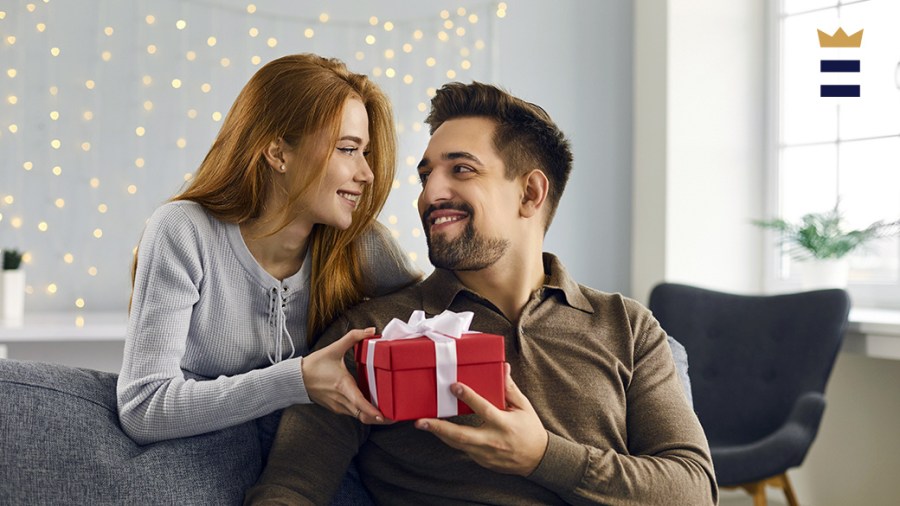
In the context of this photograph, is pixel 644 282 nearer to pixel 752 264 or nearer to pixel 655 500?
pixel 752 264

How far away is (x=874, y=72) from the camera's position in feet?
11.7

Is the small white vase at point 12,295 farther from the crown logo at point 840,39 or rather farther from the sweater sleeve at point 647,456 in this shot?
the crown logo at point 840,39

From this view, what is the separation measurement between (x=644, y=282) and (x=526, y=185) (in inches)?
89.9

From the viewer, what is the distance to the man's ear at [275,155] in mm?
1663

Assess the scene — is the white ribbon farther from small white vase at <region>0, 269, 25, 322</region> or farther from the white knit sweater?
small white vase at <region>0, 269, 25, 322</region>

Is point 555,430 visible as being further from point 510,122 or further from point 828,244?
point 828,244

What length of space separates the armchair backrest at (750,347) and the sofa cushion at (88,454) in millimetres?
2117

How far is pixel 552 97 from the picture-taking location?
156 inches

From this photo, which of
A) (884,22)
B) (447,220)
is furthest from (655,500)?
(884,22)

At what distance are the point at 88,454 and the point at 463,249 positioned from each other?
2.26 ft

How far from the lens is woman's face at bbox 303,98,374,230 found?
64.1 inches

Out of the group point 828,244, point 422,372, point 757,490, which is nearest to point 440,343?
point 422,372

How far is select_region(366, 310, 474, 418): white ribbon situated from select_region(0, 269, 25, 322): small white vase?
219cm

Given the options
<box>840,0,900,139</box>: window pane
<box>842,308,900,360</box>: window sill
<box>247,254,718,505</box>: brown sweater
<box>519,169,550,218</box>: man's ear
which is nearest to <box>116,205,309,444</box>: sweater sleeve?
<box>247,254,718,505</box>: brown sweater
